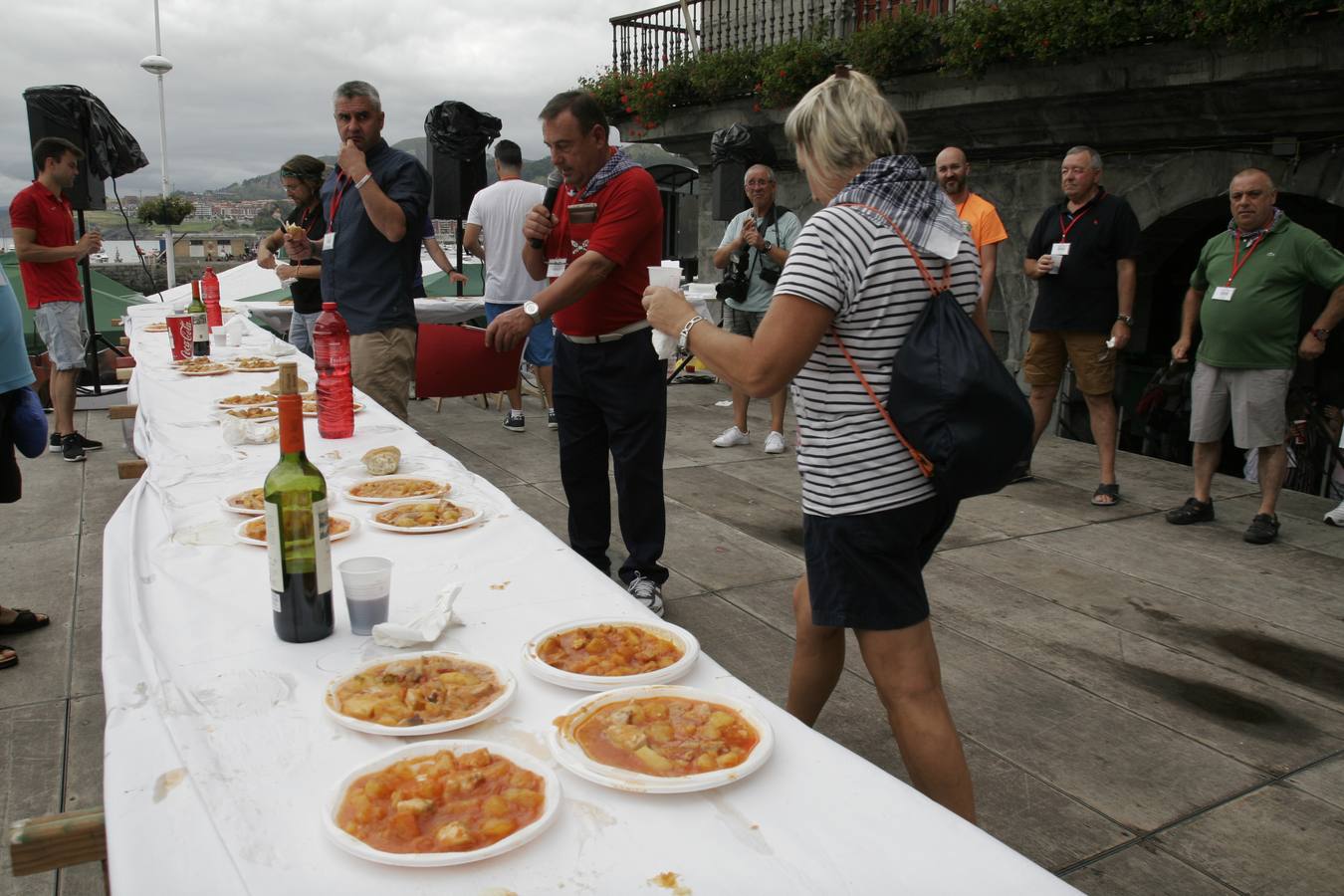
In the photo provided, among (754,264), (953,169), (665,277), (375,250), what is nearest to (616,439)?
(665,277)

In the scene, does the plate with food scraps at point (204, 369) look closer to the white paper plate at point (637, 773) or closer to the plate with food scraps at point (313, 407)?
the plate with food scraps at point (313, 407)

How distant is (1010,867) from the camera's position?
1.08 m

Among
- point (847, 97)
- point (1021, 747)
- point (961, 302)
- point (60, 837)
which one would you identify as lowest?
point (1021, 747)

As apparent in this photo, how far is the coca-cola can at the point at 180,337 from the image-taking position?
4785 mm

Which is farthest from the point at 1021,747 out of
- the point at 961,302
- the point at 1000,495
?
the point at 1000,495

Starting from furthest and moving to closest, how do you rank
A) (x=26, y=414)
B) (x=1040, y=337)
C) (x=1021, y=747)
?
1. (x=1040, y=337)
2. (x=26, y=414)
3. (x=1021, y=747)

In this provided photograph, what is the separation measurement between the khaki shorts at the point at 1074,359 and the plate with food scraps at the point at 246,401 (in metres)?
4.10

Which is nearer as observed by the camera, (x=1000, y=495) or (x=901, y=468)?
(x=901, y=468)

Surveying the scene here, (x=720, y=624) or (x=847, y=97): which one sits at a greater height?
(x=847, y=97)

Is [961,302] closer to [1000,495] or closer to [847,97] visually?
[847,97]

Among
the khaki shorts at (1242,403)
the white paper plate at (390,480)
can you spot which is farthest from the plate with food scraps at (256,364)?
the khaki shorts at (1242,403)

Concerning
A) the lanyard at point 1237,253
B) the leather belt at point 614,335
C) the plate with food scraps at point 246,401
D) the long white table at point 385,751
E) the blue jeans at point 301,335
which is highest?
the lanyard at point 1237,253

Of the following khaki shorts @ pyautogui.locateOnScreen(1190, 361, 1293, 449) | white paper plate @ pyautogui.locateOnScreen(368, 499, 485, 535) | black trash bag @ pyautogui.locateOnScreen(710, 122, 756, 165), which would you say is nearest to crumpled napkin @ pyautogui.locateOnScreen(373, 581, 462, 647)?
white paper plate @ pyautogui.locateOnScreen(368, 499, 485, 535)

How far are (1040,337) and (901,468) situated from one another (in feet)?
13.6
